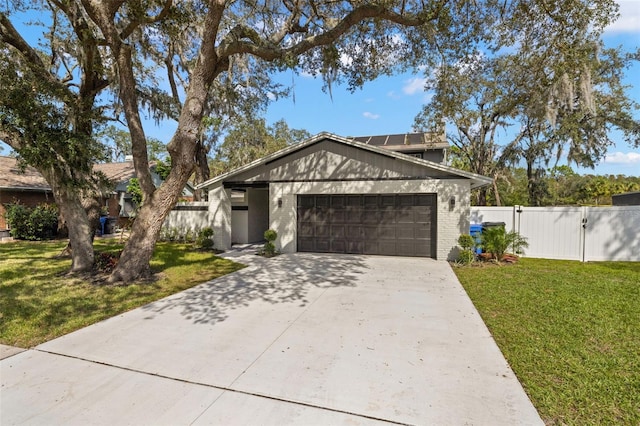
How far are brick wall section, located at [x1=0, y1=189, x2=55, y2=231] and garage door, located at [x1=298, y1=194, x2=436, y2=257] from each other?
14145 millimetres

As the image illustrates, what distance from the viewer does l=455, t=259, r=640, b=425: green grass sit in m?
2.76

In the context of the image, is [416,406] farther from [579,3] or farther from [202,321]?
Answer: [579,3]

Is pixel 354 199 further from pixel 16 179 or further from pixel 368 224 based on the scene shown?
pixel 16 179

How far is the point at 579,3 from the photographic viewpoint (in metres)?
6.16

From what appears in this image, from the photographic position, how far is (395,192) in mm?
10273

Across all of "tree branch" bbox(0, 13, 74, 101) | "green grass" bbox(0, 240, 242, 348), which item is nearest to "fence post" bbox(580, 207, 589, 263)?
"green grass" bbox(0, 240, 242, 348)

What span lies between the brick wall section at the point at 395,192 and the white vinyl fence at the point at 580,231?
265 cm

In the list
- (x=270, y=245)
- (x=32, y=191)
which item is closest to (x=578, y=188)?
(x=270, y=245)

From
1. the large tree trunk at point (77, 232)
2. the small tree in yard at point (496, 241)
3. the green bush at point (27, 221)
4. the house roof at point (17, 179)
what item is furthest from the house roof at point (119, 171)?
the small tree in yard at point (496, 241)

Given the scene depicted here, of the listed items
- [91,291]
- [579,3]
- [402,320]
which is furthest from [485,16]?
[91,291]

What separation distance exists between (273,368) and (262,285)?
11.6 feet

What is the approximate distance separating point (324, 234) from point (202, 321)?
6.84 meters

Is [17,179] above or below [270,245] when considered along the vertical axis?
above

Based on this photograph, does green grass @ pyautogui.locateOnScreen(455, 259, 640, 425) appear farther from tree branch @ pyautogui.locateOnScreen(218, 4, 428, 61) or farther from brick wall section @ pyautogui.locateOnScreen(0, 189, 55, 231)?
brick wall section @ pyautogui.locateOnScreen(0, 189, 55, 231)
